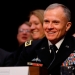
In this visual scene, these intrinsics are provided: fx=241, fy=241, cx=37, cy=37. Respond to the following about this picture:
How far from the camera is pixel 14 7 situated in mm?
1897

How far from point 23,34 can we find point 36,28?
0.16 metres

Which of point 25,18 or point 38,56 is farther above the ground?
point 25,18

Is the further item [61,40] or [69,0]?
[69,0]

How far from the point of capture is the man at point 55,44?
126cm

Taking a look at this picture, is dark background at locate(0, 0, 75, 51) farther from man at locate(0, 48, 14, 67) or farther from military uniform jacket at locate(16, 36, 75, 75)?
military uniform jacket at locate(16, 36, 75, 75)

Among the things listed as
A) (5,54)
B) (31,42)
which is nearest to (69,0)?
(31,42)

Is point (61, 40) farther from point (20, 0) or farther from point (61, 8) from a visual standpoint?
point (20, 0)

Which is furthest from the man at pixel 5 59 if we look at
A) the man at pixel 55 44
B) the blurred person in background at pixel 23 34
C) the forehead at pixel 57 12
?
the forehead at pixel 57 12

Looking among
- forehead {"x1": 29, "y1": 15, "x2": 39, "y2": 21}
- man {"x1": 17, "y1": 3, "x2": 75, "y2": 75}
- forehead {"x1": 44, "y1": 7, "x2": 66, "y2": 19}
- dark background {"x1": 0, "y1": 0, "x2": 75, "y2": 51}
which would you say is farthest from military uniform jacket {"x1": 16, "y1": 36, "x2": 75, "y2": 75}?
dark background {"x1": 0, "y1": 0, "x2": 75, "y2": 51}

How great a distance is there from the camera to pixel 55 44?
4.28ft

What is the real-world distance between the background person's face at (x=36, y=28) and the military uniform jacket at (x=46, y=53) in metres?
0.22

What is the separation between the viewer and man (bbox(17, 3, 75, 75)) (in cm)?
126

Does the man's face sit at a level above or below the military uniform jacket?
above

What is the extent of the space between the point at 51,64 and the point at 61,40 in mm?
152
